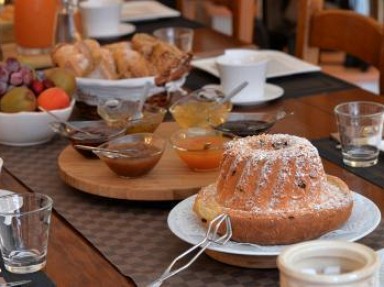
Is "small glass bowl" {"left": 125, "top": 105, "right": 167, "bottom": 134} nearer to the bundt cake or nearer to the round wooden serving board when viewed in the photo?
the round wooden serving board

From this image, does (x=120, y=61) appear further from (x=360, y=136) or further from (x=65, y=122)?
(x=360, y=136)

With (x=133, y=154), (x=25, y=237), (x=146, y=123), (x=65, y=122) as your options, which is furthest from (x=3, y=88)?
(x=25, y=237)

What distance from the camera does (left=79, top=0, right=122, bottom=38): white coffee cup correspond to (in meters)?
2.51

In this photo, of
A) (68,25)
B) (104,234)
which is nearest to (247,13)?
(68,25)

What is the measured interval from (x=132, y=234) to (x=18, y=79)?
583 millimetres

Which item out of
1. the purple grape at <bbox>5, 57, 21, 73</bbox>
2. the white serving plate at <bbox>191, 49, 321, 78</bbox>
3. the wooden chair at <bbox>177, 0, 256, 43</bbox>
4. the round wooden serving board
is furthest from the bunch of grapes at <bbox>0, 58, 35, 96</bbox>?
the wooden chair at <bbox>177, 0, 256, 43</bbox>

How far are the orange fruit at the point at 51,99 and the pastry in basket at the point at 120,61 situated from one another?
0.41 feet

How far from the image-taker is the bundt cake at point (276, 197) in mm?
1162

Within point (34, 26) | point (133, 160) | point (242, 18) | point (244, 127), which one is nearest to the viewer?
point (133, 160)

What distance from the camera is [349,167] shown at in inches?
60.8

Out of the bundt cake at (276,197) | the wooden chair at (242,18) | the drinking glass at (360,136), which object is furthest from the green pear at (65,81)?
the wooden chair at (242,18)

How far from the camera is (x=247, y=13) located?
2.93 metres

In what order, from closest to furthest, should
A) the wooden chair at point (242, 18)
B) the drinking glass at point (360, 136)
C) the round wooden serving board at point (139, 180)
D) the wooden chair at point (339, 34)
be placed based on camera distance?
the round wooden serving board at point (139, 180) → the drinking glass at point (360, 136) → the wooden chair at point (339, 34) → the wooden chair at point (242, 18)

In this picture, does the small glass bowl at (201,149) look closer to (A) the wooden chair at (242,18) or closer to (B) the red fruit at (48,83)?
(B) the red fruit at (48,83)
